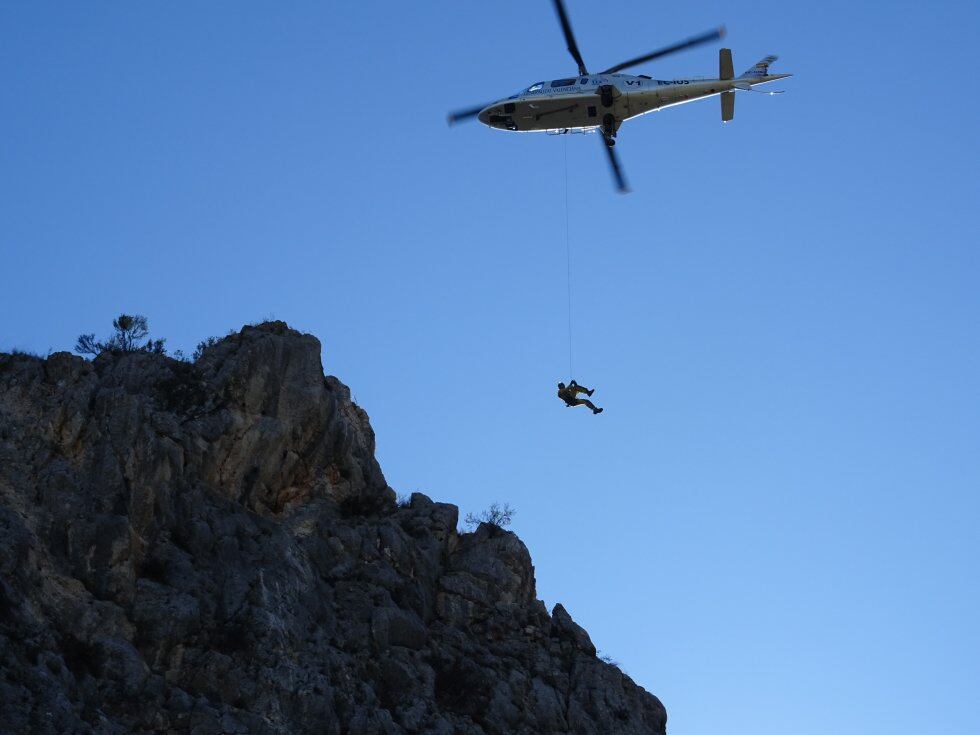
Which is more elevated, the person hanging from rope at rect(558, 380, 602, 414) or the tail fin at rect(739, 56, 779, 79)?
the tail fin at rect(739, 56, 779, 79)

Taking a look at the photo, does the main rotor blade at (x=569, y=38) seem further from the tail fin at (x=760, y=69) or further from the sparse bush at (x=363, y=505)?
the sparse bush at (x=363, y=505)

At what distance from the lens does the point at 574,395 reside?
168 ft

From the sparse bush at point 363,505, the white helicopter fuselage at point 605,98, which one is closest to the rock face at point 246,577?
the sparse bush at point 363,505

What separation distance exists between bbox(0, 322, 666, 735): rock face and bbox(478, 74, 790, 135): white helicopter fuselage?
484 inches

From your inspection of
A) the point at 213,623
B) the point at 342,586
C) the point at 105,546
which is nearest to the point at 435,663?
the point at 342,586

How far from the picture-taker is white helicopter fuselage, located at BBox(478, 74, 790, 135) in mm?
53281

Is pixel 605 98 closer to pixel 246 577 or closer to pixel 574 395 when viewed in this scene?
pixel 574 395

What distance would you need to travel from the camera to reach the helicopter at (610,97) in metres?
53.2

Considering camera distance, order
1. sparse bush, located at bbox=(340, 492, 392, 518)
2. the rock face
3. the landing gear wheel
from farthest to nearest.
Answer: the landing gear wheel < sparse bush, located at bbox=(340, 492, 392, 518) < the rock face

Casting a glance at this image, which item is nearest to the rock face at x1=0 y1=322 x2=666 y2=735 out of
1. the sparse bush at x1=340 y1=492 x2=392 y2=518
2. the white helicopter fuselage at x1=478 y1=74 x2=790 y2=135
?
the sparse bush at x1=340 y1=492 x2=392 y2=518

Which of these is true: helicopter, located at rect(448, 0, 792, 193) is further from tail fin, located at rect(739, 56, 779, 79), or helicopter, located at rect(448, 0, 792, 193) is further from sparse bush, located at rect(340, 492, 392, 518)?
sparse bush, located at rect(340, 492, 392, 518)

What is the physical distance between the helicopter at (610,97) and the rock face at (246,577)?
1230cm

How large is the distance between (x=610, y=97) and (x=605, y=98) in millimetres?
182

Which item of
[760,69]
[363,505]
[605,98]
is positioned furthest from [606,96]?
[363,505]
